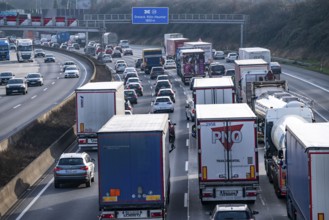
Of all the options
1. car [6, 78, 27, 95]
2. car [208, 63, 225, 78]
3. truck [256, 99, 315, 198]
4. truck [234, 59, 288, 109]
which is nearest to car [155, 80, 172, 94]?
Answer: truck [234, 59, 288, 109]

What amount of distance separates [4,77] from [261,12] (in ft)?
226

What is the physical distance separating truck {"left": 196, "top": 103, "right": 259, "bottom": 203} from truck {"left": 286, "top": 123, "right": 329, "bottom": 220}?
3.00 meters

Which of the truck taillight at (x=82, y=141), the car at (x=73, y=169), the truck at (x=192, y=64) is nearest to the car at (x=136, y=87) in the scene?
the truck at (x=192, y=64)

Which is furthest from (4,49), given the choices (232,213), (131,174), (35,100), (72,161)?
(232,213)

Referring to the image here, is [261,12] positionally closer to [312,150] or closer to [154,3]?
[154,3]

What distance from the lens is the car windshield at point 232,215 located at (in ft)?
66.3

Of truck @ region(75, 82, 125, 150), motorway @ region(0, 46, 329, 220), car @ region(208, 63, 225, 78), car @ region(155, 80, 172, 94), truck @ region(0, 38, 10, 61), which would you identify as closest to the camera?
motorway @ region(0, 46, 329, 220)

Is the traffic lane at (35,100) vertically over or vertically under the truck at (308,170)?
under

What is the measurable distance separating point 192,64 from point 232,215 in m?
57.0

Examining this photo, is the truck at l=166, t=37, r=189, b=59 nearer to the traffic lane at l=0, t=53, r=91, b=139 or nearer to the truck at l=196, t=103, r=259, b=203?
the traffic lane at l=0, t=53, r=91, b=139

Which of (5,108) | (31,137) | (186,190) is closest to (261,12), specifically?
(5,108)

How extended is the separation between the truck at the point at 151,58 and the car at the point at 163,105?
122ft

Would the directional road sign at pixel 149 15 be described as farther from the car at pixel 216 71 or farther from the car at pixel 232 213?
the car at pixel 232 213

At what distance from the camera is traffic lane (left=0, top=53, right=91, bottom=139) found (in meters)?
51.5
